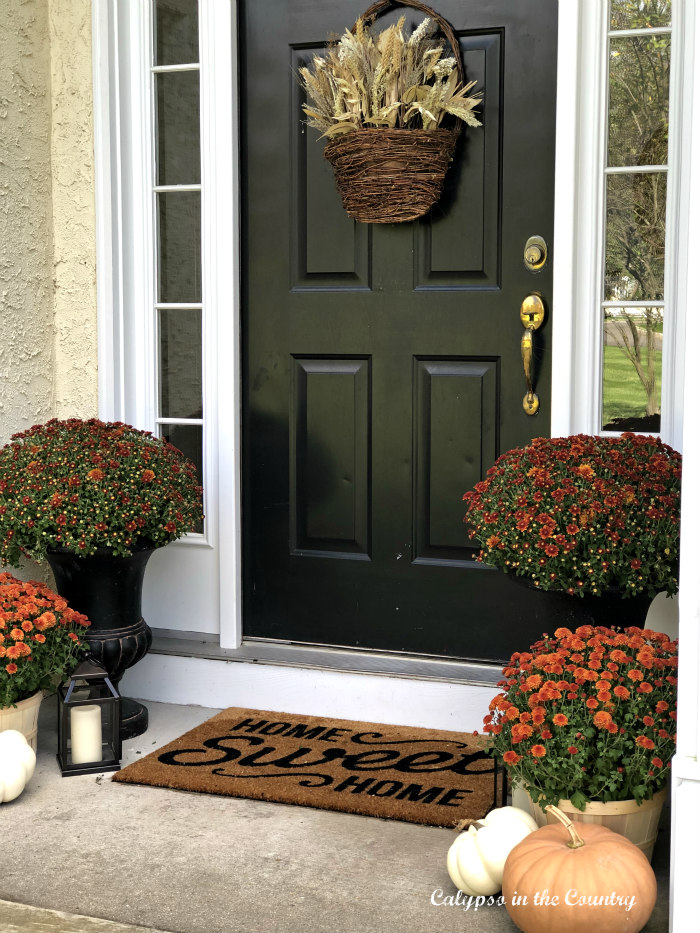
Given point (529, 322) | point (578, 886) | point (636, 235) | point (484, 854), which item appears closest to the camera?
point (578, 886)

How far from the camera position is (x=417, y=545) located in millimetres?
3410

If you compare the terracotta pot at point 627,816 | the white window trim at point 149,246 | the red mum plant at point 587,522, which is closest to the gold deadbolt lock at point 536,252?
the red mum plant at point 587,522

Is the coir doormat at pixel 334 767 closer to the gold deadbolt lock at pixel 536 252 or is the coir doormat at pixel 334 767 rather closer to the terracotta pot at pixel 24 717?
the terracotta pot at pixel 24 717

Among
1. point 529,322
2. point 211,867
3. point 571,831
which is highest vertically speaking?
point 529,322

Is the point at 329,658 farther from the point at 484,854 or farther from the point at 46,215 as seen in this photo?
the point at 46,215

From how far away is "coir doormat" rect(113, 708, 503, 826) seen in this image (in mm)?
2752

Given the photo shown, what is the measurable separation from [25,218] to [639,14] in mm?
1995

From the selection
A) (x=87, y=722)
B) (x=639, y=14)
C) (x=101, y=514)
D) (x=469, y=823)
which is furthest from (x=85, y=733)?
(x=639, y=14)

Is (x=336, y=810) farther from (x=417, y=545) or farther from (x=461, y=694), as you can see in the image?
(x=417, y=545)

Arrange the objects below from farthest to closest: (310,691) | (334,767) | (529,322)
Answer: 1. (310,691)
2. (529,322)
3. (334,767)

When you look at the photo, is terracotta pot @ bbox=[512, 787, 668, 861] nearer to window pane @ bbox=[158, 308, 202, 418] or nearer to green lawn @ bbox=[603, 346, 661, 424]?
green lawn @ bbox=[603, 346, 661, 424]

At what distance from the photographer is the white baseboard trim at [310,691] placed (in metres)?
3.22

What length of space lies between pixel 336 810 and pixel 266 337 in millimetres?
1536

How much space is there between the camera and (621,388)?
10.3ft
